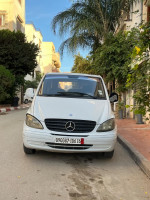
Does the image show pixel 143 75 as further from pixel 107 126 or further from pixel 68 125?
pixel 68 125

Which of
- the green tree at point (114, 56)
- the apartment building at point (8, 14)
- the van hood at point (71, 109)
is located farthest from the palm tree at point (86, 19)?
the apartment building at point (8, 14)

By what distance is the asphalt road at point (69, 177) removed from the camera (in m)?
3.34

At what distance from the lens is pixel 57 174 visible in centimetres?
409

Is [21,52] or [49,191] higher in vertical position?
[21,52]

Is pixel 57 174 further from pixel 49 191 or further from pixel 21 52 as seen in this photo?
pixel 21 52

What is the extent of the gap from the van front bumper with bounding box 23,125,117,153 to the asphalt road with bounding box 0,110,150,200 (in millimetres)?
338

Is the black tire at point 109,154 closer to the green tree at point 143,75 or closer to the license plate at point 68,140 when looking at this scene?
the license plate at point 68,140

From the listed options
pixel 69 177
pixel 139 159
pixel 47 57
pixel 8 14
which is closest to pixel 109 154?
pixel 139 159

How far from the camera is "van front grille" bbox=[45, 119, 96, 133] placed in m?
4.46

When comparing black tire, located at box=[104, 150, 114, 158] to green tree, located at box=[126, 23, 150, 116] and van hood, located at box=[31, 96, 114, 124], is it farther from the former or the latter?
green tree, located at box=[126, 23, 150, 116]

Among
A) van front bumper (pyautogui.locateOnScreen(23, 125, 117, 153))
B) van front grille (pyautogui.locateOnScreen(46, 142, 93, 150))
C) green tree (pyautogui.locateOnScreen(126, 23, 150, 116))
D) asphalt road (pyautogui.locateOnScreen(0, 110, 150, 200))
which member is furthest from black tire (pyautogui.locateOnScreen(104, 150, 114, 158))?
green tree (pyautogui.locateOnScreen(126, 23, 150, 116))

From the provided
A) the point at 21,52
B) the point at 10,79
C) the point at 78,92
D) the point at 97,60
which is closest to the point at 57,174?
the point at 78,92

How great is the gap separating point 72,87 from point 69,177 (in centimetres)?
237

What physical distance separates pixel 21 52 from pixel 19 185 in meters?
20.4
